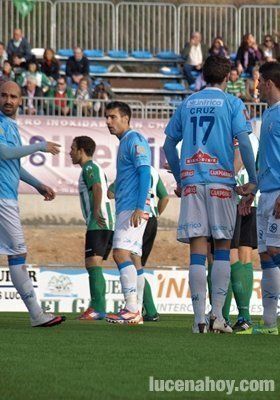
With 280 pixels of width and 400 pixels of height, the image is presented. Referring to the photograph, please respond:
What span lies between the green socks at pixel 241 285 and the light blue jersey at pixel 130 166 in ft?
3.81

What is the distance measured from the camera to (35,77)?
3103cm

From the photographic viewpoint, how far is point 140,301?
48.4 feet

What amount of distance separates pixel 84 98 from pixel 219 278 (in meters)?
19.5

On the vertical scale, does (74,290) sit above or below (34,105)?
below

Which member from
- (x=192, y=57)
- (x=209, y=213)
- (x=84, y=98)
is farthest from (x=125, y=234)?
(x=192, y=57)

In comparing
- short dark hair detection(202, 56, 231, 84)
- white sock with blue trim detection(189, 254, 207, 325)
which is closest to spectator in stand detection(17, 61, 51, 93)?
short dark hair detection(202, 56, 231, 84)

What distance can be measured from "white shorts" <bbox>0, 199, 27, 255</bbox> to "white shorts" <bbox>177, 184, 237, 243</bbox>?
1568mm

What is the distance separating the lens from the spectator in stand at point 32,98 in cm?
3012

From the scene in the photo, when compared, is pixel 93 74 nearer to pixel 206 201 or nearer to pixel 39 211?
pixel 39 211

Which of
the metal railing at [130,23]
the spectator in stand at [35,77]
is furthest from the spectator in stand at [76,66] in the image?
the metal railing at [130,23]

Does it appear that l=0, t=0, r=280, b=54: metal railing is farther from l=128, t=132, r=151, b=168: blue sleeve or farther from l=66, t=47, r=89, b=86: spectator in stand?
l=128, t=132, r=151, b=168: blue sleeve

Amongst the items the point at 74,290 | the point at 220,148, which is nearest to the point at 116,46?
the point at 74,290

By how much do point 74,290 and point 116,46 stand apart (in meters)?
15.2

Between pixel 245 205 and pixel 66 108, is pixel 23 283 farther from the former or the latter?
pixel 66 108
